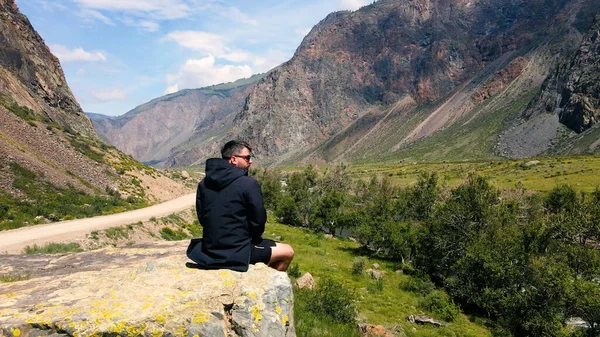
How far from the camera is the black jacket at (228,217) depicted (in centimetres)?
821

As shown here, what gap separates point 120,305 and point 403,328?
26872 mm

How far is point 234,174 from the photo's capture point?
27.8 feet

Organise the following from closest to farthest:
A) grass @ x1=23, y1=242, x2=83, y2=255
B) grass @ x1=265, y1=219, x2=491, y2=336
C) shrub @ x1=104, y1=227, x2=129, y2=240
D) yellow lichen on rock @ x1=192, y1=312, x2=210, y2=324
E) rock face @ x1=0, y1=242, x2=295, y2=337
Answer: rock face @ x1=0, y1=242, x2=295, y2=337 < yellow lichen on rock @ x1=192, y1=312, x2=210, y2=324 < grass @ x1=265, y1=219, x2=491, y2=336 < grass @ x1=23, y1=242, x2=83, y2=255 < shrub @ x1=104, y1=227, x2=129, y2=240

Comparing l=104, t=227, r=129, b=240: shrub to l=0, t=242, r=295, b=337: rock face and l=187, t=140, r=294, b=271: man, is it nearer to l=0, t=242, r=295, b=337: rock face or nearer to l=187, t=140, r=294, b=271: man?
l=0, t=242, r=295, b=337: rock face

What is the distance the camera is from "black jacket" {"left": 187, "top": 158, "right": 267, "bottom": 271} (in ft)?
26.9

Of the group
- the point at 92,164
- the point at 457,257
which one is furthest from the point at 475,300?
the point at 92,164

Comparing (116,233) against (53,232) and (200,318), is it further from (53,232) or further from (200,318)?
(200,318)

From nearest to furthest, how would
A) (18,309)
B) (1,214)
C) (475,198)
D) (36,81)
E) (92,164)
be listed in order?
(18,309) < (1,214) < (475,198) < (92,164) < (36,81)

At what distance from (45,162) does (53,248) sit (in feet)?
92.7

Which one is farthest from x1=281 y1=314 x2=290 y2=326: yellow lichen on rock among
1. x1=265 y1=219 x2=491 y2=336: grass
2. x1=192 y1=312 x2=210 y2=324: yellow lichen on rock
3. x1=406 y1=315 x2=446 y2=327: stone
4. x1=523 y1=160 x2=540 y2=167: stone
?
x1=523 y1=160 x2=540 y2=167: stone

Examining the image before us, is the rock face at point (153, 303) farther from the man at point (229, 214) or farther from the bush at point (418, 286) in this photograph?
the bush at point (418, 286)

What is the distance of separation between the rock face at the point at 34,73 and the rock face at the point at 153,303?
75.2 meters

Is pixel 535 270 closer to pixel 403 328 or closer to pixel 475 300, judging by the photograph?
pixel 475 300

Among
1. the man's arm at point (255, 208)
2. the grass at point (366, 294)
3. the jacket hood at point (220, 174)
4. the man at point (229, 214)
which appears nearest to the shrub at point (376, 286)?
the grass at point (366, 294)
